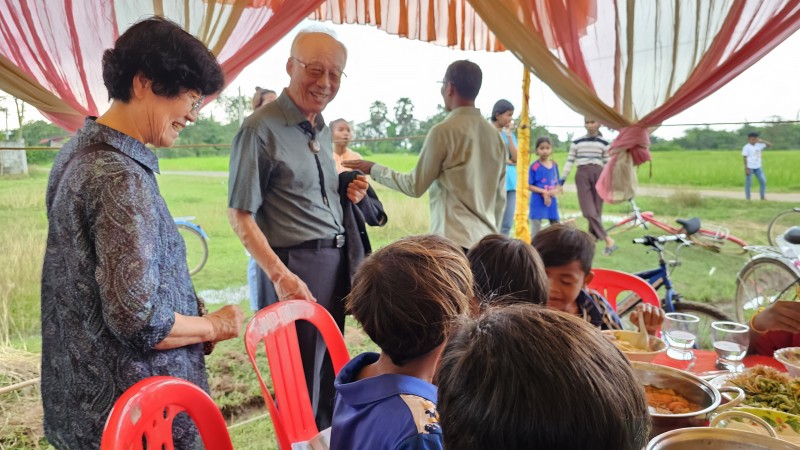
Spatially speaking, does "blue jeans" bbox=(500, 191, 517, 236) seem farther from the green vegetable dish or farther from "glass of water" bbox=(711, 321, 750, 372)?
the green vegetable dish

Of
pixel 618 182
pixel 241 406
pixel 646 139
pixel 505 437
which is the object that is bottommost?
pixel 241 406

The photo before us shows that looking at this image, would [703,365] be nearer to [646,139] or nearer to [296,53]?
[646,139]

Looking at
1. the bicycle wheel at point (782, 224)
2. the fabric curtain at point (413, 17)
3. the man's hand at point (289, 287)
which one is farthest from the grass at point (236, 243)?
the fabric curtain at point (413, 17)

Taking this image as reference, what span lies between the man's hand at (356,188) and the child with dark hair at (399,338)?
1.12 meters

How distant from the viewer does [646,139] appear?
2553 millimetres

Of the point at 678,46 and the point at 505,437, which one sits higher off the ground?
the point at 678,46

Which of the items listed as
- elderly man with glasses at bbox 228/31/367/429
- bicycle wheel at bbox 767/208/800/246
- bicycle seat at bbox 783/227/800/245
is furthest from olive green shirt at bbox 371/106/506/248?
bicycle wheel at bbox 767/208/800/246

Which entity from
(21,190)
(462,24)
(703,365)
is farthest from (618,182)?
(21,190)

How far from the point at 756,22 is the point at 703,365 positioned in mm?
1550

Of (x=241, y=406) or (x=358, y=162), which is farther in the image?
(x=241, y=406)

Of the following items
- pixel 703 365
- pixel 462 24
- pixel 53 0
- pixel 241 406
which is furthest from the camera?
pixel 462 24

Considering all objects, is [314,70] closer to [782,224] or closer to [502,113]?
[502,113]

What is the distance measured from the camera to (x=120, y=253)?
1.08 meters

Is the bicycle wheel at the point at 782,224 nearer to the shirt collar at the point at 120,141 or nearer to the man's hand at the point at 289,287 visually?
the man's hand at the point at 289,287
